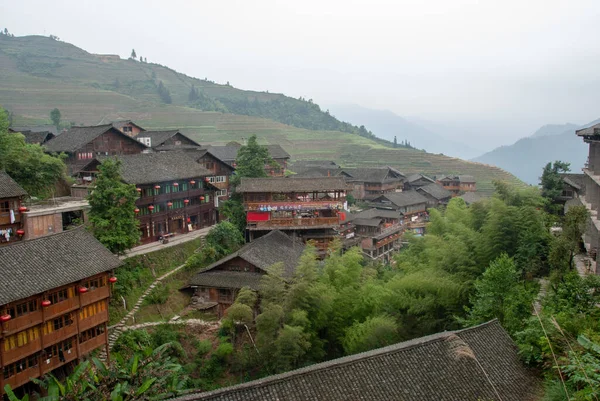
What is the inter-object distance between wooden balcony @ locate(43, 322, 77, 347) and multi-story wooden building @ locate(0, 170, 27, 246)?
466 centimetres

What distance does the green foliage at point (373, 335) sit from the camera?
13938 millimetres

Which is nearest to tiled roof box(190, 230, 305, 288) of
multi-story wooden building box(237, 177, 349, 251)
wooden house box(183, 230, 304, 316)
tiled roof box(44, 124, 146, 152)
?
wooden house box(183, 230, 304, 316)

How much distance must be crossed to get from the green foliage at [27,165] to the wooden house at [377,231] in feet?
54.3

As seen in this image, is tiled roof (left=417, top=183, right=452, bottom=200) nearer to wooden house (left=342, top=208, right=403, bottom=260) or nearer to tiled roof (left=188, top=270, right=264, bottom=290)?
wooden house (left=342, top=208, right=403, bottom=260)

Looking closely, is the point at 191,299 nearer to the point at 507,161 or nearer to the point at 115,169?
Answer: the point at 115,169

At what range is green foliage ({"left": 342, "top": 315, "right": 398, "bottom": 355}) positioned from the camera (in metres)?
13.9

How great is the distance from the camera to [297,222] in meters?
24.6

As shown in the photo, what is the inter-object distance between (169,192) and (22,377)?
1183 cm

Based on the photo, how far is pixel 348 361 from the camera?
31.2 feet

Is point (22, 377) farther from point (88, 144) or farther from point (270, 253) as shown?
point (88, 144)

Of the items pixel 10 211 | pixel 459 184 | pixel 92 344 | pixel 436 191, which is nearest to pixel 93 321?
pixel 92 344

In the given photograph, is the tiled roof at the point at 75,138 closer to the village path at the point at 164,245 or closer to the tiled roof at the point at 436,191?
the village path at the point at 164,245

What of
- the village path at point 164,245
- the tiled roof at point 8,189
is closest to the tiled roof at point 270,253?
the village path at point 164,245

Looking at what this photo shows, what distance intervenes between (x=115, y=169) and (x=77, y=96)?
51.6m
